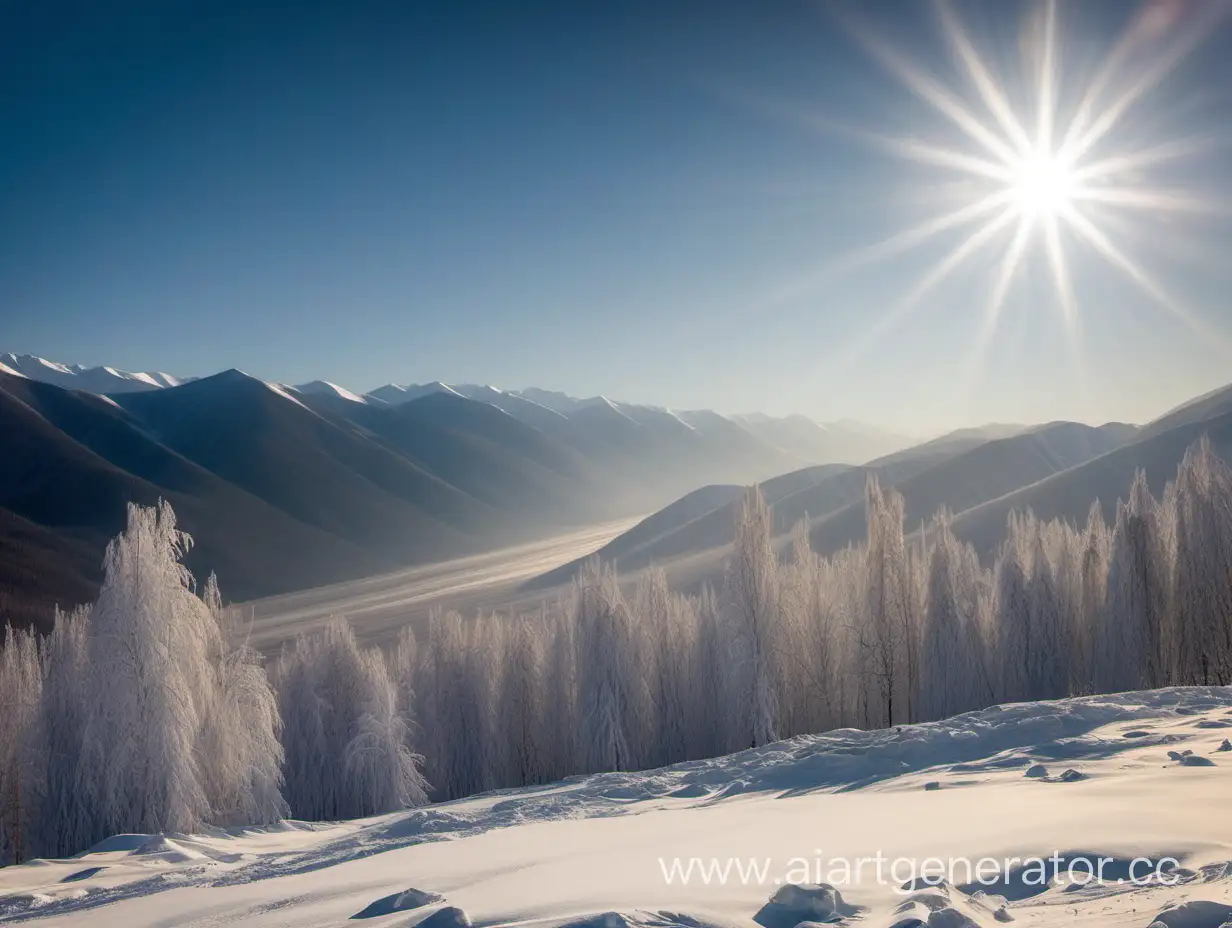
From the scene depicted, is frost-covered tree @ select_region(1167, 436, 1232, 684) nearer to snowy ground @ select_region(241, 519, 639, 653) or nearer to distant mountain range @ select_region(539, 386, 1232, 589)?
distant mountain range @ select_region(539, 386, 1232, 589)

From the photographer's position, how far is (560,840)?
1316 centimetres

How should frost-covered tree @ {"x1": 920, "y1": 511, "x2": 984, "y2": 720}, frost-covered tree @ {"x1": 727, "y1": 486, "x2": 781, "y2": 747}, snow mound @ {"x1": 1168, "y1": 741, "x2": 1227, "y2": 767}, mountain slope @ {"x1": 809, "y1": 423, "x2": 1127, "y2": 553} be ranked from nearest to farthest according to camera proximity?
snow mound @ {"x1": 1168, "y1": 741, "x2": 1227, "y2": 767} < frost-covered tree @ {"x1": 727, "y1": 486, "x2": 781, "y2": 747} < frost-covered tree @ {"x1": 920, "y1": 511, "x2": 984, "y2": 720} < mountain slope @ {"x1": 809, "y1": 423, "x2": 1127, "y2": 553}

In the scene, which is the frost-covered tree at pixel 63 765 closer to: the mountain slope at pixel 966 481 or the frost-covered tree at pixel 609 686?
the frost-covered tree at pixel 609 686

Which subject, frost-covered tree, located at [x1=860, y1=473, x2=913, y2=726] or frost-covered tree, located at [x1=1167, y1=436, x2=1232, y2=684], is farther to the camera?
frost-covered tree, located at [x1=860, y1=473, x2=913, y2=726]

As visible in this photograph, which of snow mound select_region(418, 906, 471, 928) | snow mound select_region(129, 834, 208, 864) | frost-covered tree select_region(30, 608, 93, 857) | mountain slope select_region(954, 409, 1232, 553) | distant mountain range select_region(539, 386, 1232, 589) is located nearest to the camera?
snow mound select_region(418, 906, 471, 928)

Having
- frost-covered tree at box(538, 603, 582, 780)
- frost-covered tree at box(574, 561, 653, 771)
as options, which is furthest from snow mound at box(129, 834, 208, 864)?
frost-covered tree at box(538, 603, 582, 780)

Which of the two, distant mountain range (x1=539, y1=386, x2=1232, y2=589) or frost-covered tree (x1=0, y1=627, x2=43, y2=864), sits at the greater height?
distant mountain range (x1=539, y1=386, x2=1232, y2=589)

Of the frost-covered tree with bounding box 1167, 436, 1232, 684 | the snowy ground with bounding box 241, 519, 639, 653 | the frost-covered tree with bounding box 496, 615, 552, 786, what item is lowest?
the frost-covered tree with bounding box 496, 615, 552, 786

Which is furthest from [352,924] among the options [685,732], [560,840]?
[685,732]

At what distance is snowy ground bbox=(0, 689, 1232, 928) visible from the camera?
24.5ft

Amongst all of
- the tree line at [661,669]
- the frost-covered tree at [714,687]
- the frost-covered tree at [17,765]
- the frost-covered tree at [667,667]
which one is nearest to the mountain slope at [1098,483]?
the tree line at [661,669]

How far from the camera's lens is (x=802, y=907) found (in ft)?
24.3

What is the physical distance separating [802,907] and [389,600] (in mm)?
165900

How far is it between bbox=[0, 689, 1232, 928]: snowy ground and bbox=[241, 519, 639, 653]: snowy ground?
9402 cm
